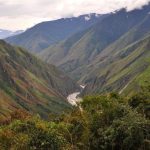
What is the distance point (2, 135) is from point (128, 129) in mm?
29927

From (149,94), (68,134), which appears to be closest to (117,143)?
(68,134)

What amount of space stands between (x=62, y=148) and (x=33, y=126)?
42.5ft

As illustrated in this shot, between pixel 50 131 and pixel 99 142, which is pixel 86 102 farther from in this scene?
Result: pixel 50 131

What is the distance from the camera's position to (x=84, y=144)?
120062mm

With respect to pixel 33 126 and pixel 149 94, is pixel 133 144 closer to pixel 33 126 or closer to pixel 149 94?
pixel 33 126

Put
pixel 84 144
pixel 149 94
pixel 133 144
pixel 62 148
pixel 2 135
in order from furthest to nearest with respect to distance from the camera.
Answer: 1. pixel 149 94
2. pixel 84 144
3. pixel 133 144
4. pixel 2 135
5. pixel 62 148

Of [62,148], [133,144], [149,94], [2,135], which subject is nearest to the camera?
[62,148]

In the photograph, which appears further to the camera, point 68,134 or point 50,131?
point 68,134

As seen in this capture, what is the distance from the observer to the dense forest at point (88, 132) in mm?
94875

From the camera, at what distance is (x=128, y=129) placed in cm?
10962

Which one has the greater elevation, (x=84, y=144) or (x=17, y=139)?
(x=17, y=139)

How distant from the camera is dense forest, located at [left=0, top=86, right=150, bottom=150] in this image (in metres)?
94.9

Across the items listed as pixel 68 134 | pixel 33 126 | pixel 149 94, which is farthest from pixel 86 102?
pixel 33 126

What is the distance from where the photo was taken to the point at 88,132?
119938mm
